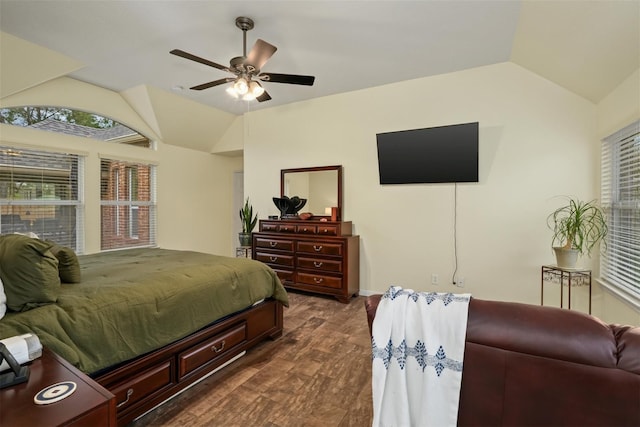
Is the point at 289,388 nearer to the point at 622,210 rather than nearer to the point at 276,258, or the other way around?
the point at 276,258

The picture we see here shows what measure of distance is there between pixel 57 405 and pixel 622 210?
400 centimetres

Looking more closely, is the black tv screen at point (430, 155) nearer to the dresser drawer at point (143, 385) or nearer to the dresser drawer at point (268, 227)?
the dresser drawer at point (268, 227)

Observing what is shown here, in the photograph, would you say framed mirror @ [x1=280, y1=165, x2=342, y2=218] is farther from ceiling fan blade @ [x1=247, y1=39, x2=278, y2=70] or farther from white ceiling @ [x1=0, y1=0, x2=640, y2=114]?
ceiling fan blade @ [x1=247, y1=39, x2=278, y2=70]

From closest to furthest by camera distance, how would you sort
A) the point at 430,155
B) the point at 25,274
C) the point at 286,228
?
the point at 25,274, the point at 430,155, the point at 286,228

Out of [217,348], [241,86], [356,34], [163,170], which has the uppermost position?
[356,34]

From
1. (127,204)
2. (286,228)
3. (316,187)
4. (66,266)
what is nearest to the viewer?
(66,266)

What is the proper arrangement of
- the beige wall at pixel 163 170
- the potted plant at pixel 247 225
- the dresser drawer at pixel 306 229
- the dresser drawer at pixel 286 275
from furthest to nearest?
the potted plant at pixel 247 225
the dresser drawer at pixel 286 275
the dresser drawer at pixel 306 229
the beige wall at pixel 163 170

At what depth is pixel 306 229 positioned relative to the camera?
4.17 meters

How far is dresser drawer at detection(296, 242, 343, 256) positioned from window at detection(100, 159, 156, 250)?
2655 mm

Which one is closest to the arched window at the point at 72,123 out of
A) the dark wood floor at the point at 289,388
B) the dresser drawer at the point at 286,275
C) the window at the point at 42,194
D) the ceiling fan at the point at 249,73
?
the window at the point at 42,194

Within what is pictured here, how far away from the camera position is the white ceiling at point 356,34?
2.32 meters

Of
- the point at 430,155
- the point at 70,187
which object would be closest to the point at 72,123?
the point at 70,187

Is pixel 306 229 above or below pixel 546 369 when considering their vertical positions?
above

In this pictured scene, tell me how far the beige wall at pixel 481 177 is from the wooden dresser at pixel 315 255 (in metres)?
0.36
